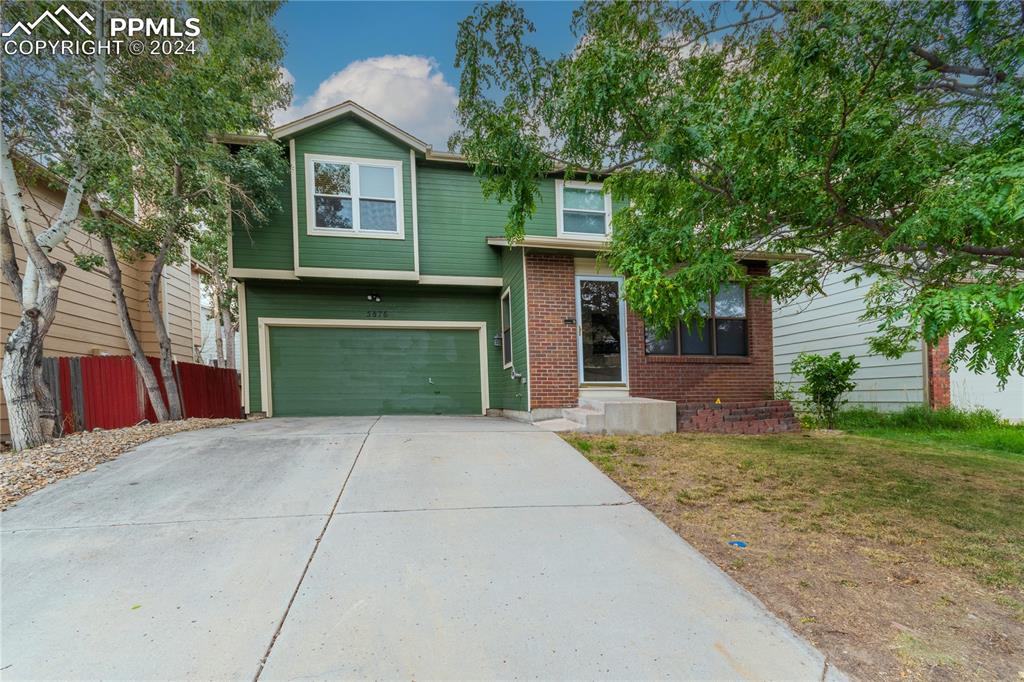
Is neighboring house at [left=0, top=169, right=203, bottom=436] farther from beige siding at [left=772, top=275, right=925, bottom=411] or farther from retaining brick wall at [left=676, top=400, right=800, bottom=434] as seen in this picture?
beige siding at [left=772, top=275, right=925, bottom=411]

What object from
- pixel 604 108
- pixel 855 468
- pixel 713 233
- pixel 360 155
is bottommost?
pixel 855 468

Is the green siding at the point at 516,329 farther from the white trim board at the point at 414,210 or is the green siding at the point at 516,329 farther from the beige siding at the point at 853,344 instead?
the beige siding at the point at 853,344

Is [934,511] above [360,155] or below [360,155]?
below

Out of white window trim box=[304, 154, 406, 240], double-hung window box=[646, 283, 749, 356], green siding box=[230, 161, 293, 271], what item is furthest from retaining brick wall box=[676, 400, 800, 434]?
green siding box=[230, 161, 293, 271]

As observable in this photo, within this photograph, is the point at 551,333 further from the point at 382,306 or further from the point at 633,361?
the point at 382,306

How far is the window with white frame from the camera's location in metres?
8.83

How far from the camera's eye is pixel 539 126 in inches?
183

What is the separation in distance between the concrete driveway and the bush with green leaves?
6.28 m

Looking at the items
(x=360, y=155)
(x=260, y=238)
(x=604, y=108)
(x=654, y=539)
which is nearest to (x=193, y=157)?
(x=260, y=238)

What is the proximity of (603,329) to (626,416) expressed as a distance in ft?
6.38

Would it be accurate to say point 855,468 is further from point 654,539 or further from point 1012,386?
point 1012,386

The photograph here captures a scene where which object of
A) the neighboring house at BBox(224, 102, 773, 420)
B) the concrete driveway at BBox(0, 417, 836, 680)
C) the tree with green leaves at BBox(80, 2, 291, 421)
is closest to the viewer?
the concrete driveway at BBox(0, 417, 836, 680)

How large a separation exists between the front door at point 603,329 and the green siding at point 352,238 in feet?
12.3

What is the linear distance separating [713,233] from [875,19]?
72.0 inches
